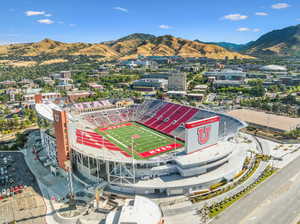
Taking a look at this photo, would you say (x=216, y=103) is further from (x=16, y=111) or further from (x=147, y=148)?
(x=16, y=111)

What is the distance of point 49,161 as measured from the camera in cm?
4594

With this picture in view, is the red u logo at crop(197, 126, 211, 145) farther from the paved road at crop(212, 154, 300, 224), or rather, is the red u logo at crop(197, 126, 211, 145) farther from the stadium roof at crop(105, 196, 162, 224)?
the stadium roof at crop(105, 196, 162, 224)

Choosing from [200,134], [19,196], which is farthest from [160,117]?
[19,196]

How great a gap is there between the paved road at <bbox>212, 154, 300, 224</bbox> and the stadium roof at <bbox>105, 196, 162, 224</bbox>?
7.88 m

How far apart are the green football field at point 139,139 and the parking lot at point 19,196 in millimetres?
19430

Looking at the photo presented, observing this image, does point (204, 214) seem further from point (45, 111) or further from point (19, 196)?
point (45, 111)

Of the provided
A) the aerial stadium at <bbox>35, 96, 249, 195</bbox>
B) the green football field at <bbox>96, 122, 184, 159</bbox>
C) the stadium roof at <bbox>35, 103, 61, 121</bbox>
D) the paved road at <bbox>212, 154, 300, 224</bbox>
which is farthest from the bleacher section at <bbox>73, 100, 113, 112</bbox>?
the paved road at <bbox>212, 154, 300, 224</bbox>

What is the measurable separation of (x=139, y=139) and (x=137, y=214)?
32.3 m

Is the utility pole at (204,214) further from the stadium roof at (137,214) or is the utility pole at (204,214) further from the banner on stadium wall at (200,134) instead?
the banner on stadium wall at (200,134)

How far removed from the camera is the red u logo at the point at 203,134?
3912 centimetres

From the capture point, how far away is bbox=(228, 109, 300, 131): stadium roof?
61244mm

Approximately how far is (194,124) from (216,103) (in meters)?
59.9

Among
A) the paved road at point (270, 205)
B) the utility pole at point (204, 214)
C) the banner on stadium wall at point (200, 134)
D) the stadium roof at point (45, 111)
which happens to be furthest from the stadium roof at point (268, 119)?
the stadium roof at point (45, 111)

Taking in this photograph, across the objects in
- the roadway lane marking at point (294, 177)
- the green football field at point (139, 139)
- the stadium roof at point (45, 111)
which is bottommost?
the roadway lane marking at point (294, 177)
